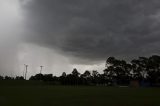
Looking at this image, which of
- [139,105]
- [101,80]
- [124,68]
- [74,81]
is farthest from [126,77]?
[139,105]

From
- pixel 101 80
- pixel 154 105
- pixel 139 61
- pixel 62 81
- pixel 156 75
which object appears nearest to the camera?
pixel 154 105

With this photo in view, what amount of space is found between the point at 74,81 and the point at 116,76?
36874 millimetres

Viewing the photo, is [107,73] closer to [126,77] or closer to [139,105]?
[126,77]

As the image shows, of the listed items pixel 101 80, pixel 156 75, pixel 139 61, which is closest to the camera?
pixel 156 75

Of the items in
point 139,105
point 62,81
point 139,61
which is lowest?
point 139,105

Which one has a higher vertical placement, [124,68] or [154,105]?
[124,68]

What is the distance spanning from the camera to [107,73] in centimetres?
16750

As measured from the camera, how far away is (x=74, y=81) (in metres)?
139

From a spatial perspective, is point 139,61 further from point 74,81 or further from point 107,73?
point 74,81

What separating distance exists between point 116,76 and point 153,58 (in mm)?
24617

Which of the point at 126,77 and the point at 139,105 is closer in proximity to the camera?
the point at 139,105

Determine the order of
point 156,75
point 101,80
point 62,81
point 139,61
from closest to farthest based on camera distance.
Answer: point 62,81 < point 156,75 < point 139,61 < point 101,80

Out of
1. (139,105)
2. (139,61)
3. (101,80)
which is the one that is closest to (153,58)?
(139,61)

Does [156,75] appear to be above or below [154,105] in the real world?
above
